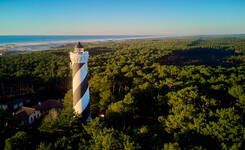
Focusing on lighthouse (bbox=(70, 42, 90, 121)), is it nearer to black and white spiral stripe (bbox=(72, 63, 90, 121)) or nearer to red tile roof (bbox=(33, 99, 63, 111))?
black and white spiral stripe (bbox=(72, 63, 90, 121))

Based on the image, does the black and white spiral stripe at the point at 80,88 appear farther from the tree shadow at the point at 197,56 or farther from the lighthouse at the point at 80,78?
the tree shadow at the point at 197,56

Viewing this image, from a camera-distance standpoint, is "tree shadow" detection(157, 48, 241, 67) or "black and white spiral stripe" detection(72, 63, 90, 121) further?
"tree shadow" detection(157, 48, 241, 67)

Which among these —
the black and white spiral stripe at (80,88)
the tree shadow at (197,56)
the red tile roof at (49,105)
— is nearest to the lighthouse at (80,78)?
the black and white spiral stripe at (80,88)

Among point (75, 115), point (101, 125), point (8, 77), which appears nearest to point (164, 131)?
point (101, 125)

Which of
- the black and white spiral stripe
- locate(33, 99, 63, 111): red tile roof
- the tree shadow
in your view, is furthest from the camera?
the tree shadow

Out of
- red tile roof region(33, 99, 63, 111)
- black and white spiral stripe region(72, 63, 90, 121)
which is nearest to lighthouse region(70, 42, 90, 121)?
black and white spiral stripe region(72, 63, 90, 121)

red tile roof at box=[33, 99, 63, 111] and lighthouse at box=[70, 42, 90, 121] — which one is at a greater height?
lighthouse at box=[70, 42, 90, 121]

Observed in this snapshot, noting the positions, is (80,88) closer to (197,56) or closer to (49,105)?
(49,105)

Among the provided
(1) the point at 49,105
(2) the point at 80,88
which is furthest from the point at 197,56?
(2) the point at 80,88
